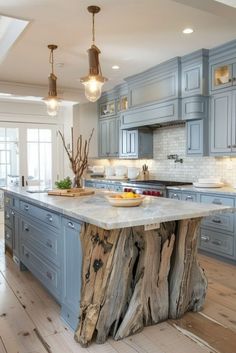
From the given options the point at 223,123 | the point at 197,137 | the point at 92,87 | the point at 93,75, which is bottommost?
the point at 197,137

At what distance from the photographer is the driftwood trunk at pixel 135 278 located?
2.22 m

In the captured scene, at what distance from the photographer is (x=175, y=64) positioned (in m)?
4.70

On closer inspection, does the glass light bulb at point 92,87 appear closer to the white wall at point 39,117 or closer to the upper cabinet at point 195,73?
the upper cabinet at point 195,73

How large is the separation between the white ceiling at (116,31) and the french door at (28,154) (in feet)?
6.18

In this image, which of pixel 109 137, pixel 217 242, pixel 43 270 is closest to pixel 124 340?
pixel 43 270

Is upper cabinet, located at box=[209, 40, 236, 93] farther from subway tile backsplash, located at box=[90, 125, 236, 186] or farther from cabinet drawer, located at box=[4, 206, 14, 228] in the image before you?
cabinet drawer, located at box=[4, 206, 14, 228]

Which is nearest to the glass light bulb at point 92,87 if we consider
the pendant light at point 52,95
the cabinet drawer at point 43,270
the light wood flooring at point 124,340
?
the pendant light at point 52,95

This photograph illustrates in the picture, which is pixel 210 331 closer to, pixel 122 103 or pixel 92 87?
pixel 92 87

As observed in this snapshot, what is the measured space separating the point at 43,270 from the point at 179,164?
314cm

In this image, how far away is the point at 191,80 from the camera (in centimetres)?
451

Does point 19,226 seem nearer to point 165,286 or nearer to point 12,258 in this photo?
point 12,258

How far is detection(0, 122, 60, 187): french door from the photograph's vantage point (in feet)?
22.2

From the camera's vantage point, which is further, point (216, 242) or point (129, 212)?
point (216, 242)

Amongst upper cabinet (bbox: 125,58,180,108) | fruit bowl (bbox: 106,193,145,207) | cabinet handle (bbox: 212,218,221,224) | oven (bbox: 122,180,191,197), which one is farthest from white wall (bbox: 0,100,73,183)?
fruit bowl (bbox: 106,193,145,207)
